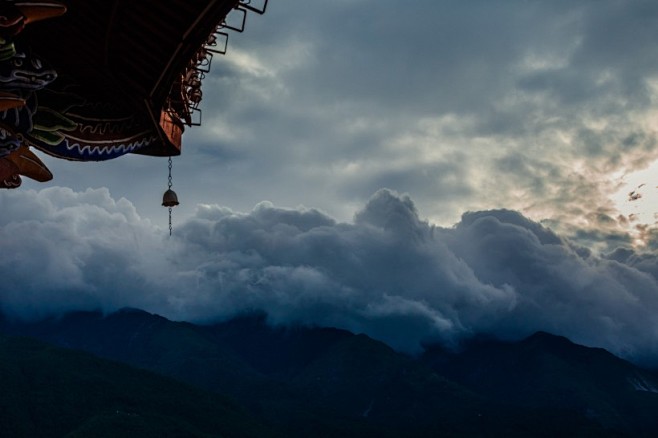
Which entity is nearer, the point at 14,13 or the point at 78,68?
the point at 14,13

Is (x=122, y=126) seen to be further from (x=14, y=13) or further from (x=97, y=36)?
(x=14, y=13)

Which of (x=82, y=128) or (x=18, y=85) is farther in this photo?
(x=82, y=128)

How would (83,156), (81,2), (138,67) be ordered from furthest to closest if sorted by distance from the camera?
(83,156) < (138,67) < (81,2)

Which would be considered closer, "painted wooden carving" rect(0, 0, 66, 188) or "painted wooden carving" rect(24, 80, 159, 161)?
"painted wooden carving" rect(0, 0, 66, 188)

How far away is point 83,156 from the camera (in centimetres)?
1346

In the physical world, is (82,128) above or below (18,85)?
above

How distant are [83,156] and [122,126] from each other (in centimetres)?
110

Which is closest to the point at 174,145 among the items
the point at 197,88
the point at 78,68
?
the point at 197,88

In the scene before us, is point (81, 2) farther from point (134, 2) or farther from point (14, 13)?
point (14, 13)

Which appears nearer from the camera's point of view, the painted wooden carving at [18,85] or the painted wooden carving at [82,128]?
the painted wooden carving at [18,85]

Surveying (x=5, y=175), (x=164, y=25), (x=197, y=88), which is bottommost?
(x=5, y=175)

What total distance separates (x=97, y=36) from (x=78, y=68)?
1.64 metres

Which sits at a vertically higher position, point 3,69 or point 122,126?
point 122,126

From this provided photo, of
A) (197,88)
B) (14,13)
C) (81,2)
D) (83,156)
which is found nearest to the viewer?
(14,13)
